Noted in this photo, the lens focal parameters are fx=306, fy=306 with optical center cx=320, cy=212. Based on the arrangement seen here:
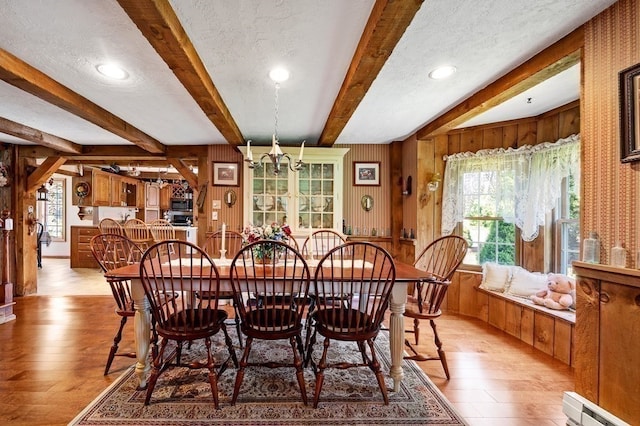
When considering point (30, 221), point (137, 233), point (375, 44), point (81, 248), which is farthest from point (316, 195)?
point (81, 248)

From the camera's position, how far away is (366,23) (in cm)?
169

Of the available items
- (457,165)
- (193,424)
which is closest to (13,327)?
(193,424)

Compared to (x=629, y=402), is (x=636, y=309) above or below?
above

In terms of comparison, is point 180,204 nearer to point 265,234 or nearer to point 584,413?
point 265,234

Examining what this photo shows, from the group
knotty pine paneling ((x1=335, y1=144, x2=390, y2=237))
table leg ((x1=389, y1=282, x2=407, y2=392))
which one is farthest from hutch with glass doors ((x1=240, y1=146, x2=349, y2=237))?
table leg ((x1=389, y1=282, x2=407, y2=392))

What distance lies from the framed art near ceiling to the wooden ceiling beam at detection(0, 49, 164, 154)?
11.6 feet

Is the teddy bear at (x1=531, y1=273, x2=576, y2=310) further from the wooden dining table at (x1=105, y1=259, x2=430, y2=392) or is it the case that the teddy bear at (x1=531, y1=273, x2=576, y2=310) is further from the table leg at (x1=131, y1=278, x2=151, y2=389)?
the table leg at (x1=131, y1=278, x2=151, y2=389)

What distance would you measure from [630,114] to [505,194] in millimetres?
1969

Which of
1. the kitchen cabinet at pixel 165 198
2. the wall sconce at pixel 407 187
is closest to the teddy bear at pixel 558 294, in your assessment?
the wall sconce at pixel 407 187

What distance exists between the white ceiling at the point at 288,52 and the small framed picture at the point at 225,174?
48.8 inches

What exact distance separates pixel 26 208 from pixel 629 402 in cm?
671

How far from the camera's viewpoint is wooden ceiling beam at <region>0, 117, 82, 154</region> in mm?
3345

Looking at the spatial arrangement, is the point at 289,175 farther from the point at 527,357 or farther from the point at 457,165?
the point at 527,357

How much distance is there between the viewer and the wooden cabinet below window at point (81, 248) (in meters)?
6.55
